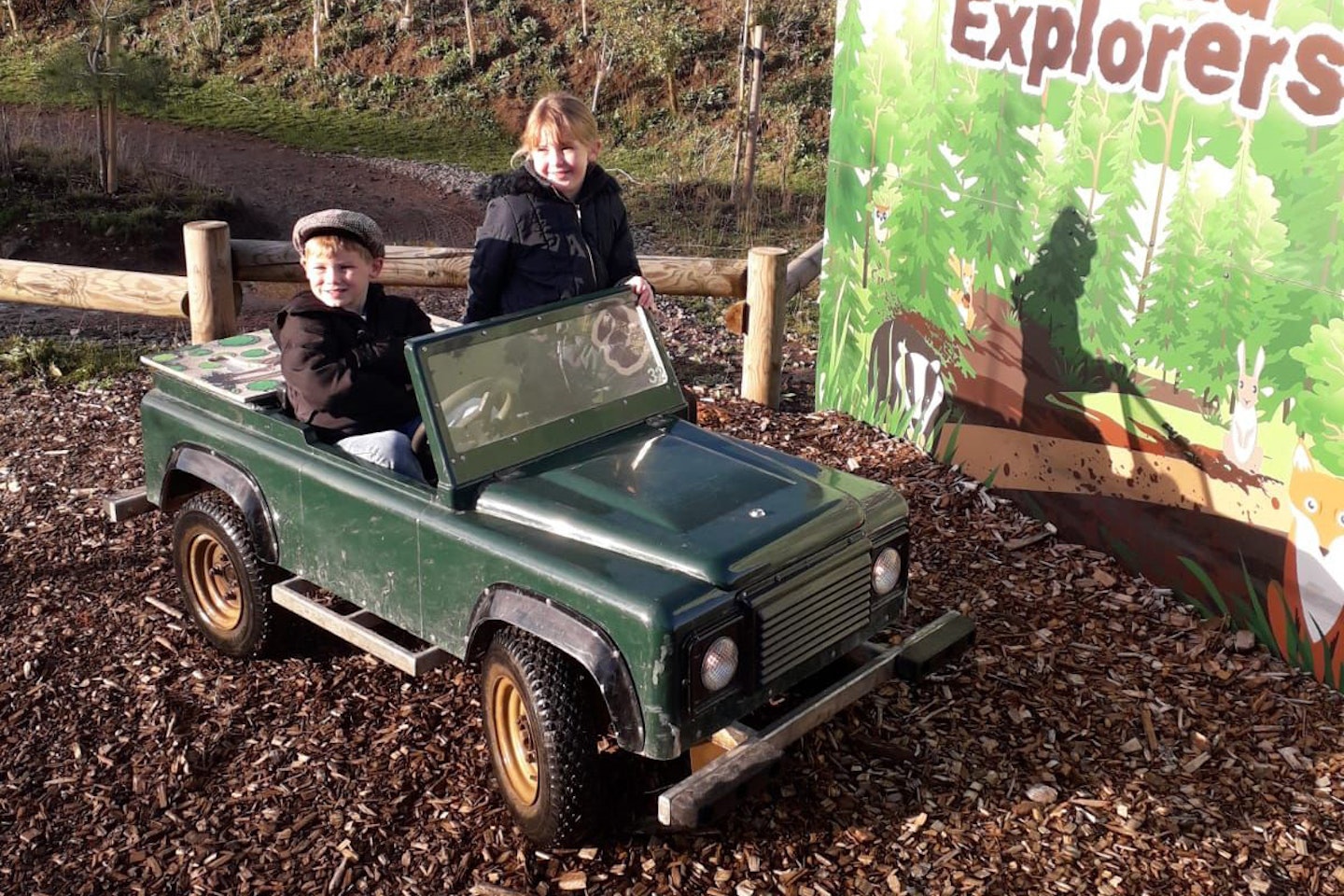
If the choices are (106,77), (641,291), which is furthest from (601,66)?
(641,291)

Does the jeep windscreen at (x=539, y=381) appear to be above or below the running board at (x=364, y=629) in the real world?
above

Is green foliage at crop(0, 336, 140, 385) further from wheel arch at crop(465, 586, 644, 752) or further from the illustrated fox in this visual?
the illustrated fox

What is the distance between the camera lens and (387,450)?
4266mm

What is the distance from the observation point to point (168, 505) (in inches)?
200

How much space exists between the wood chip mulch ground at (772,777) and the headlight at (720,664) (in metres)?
0.65

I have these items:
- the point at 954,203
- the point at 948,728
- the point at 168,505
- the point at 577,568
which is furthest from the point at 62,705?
the point at 954,203

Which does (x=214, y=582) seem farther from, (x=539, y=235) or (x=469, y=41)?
(x=469, y=41)

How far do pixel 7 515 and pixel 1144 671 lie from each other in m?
5.14

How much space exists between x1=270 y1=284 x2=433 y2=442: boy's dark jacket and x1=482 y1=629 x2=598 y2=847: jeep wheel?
1.04 meters

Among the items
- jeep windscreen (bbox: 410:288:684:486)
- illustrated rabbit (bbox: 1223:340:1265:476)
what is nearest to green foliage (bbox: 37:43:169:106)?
jeep windscreen (bbox: 410:288:684:486)

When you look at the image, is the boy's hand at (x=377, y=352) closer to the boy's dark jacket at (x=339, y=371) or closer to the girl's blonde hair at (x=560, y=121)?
the boy's dark jacket at (x=339, y=371)

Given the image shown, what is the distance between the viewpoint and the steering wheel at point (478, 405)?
400 cm

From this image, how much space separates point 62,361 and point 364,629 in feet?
16.2

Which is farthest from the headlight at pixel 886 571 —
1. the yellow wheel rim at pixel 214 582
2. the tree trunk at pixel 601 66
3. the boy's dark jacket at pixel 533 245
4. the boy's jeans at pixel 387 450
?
the tree trunk at pixel 601 66
